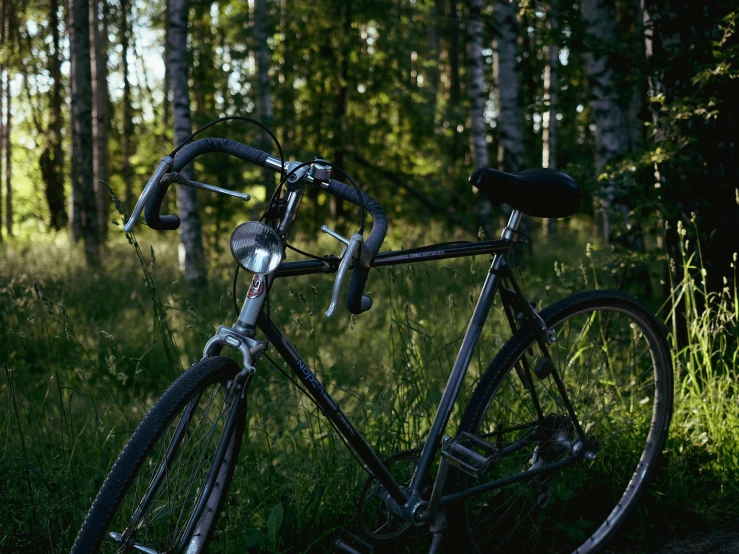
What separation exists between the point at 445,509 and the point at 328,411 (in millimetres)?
605

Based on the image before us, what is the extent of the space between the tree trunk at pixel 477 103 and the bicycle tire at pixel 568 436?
733 centimetres

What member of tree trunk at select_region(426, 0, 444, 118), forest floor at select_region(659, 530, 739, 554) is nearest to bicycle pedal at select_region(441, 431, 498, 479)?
forest floor at select_region(659, 530, 739, 554)

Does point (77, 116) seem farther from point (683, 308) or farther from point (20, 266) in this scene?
point (683, 308)

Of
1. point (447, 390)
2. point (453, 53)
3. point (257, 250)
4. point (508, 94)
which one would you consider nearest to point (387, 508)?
point (447, 390)

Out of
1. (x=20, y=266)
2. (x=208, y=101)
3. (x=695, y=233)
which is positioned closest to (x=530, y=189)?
(x=695, y=233)

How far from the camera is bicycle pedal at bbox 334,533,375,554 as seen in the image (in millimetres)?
2268

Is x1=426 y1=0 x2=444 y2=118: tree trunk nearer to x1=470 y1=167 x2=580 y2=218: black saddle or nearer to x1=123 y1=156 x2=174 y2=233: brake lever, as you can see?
x1=470 y1=167 x2=580 y2=218: black saddle

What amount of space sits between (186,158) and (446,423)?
1178 mm

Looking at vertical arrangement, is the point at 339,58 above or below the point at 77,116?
above

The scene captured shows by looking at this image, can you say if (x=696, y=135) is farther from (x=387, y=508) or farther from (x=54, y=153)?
(x=54, y=153)

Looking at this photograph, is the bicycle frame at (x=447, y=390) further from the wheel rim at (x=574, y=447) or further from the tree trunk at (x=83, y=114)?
the tree trunk at (x=83, y=114)

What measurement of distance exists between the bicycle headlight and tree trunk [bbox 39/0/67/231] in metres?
20.7

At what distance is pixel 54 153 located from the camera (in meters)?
22.0

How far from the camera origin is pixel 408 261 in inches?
81.5
